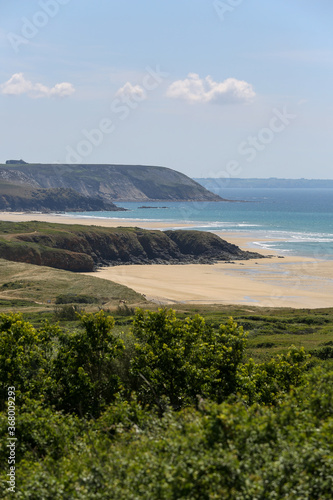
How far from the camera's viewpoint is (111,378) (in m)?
20.7

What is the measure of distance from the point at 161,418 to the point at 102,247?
86636 mm

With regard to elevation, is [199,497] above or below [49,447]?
above

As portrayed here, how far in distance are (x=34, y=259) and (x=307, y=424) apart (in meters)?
76.2

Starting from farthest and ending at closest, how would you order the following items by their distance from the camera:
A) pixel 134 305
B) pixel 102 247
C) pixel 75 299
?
pixel 102 247 → pixel 75 299 → pixel 134 305

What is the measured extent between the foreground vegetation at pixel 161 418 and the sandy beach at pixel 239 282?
39.2 meters

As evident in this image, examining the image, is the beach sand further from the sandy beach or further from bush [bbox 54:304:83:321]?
bush [bbox 54:304:83:321]

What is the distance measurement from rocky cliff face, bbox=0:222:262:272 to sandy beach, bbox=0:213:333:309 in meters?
5.21

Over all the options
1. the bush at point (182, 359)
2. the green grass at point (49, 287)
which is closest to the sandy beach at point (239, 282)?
the green grass at point (49, 287)

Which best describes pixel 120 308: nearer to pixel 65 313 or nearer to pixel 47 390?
pixel 65 313

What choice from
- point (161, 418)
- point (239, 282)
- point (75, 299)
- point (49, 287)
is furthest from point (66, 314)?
point (161, 418)

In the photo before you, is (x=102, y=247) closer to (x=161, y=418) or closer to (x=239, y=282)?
(x=239, y=282)

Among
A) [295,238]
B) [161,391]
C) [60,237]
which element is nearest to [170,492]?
[161,391]

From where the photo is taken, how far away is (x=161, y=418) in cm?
1594

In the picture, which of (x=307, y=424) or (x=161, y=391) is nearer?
(x=307, y=424)
